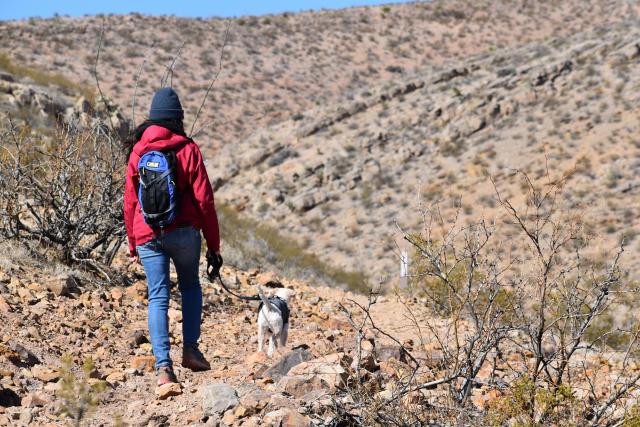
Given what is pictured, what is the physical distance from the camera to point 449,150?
20.7 metres

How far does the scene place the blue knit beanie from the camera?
4.29m

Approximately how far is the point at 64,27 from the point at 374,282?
2777cm

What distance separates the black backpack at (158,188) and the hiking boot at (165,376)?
2.69 ft

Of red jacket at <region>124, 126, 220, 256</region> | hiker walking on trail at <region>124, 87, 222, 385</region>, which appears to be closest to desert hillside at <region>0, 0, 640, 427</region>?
hiker walking on trail at <region>124, 87, 222, 385</region>

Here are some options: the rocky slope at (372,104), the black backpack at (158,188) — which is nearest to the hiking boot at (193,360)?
the black backpack at (158,188)

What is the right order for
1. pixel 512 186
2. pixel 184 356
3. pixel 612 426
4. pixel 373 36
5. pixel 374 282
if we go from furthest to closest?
1. pixel 373 36
2. pixel 512 186
3. pixel 374 282
4. pixel 184 356
5. pixel 612 426

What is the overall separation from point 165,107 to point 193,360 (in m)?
1.55

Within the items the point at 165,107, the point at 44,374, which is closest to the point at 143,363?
the point at 44,374

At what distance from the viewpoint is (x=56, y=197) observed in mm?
7156

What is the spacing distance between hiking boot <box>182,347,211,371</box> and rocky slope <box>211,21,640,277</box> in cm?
1019

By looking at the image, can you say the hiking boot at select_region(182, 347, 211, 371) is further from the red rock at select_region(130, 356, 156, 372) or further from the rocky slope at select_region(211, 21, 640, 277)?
the rocky slope at select_region(211, 21, 640, 277)

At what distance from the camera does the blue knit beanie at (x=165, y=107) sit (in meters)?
4.29

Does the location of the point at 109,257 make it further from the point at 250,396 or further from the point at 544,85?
the point at 544,85

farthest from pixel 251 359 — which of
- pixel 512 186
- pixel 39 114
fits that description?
pixel 512 186
